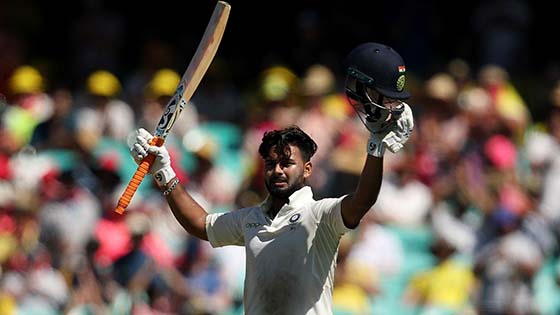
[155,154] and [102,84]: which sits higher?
[155,154]

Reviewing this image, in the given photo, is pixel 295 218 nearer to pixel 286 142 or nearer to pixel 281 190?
pixel 281 190

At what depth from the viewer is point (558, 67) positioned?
51.4 ft

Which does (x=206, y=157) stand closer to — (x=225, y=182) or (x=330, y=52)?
(x=225, y=182)

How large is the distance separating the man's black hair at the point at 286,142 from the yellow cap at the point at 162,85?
6.77m

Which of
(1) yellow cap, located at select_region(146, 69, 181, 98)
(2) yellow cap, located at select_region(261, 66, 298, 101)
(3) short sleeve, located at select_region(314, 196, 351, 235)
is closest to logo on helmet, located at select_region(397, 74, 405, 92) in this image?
(3) short sleeve, located at select_region(314, 196, 351, 235)

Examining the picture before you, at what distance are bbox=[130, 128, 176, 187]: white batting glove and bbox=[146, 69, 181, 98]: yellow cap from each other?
645cm

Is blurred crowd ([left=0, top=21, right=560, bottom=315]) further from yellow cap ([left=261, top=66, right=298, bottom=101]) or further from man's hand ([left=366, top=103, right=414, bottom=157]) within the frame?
man's hand ([left=366, top=103, right=414, bottom=157])

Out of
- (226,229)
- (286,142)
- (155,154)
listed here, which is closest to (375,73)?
(286,142)

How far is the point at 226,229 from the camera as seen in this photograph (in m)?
8.13

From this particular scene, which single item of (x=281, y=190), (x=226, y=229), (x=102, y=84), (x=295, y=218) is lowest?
(x=102, y=84)

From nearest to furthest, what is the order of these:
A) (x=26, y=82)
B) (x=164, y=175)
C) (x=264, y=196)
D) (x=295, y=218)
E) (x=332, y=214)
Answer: (x=332, y=214) → (x=295, y=218) → (x=164, y=175) → (x=264, y=196) → (x=26, y=82)

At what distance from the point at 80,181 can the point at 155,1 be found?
5166 millimetres

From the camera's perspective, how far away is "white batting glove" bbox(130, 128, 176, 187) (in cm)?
815

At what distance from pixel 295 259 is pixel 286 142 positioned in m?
0.60
